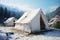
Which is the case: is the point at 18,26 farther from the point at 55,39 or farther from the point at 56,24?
the point at 55,39

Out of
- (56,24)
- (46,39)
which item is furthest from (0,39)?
(56,24)

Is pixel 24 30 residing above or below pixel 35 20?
below

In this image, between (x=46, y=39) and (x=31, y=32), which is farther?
(x=31, y=32)

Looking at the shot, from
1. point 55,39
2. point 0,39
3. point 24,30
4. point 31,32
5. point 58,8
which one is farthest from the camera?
point 58,8

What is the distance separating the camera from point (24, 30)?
38.7 ft

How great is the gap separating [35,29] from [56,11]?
45.7ft

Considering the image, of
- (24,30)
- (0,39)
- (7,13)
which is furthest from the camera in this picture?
(7,13)

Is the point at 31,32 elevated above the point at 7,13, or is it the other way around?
the point at 7,13

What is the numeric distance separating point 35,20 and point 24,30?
4.23 feet

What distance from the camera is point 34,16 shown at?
11.8m

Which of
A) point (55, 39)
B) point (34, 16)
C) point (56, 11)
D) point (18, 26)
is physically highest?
point (56, 11)

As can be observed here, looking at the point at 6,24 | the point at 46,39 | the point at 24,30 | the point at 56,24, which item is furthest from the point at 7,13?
the point at 46,39

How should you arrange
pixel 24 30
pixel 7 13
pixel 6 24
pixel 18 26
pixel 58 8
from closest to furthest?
pixel 24 30 < pixel 18 26 < pixel 6 24 < pixel 58 8 < pixel 7 13

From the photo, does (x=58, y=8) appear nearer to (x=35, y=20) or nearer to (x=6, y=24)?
(x=6, y=24)
